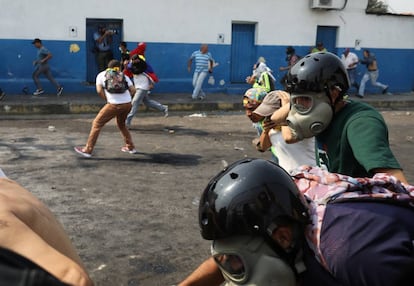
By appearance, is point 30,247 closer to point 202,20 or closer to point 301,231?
point 301,231

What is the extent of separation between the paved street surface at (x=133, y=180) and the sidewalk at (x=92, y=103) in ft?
2.37

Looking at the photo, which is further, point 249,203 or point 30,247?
point 249,203

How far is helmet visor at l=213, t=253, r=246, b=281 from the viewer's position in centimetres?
158

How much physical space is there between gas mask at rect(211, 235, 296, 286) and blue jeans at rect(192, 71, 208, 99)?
12.9m

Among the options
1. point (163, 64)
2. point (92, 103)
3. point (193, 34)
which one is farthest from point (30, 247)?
point (193, 34)

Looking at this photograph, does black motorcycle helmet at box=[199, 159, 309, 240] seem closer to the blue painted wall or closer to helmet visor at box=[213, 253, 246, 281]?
helmet visor at box=[213, 253, 246, 281]

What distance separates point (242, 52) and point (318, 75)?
46.3 ft

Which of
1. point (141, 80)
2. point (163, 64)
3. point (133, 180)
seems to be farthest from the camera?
point (163, 64)

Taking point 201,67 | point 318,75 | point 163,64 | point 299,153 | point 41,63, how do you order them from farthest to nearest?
point 163,64 → point 201,67 → point 41,63 → point 299,153 → point 318,75

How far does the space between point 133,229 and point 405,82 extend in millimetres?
16270

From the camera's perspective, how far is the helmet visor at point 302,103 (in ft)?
8.63

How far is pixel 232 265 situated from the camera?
63.2 inches

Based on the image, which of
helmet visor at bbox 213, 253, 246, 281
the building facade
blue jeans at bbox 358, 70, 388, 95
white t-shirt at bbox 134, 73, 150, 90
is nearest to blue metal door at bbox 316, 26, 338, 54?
the building facade

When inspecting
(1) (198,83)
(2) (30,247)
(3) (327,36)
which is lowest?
(1) (198,83)
